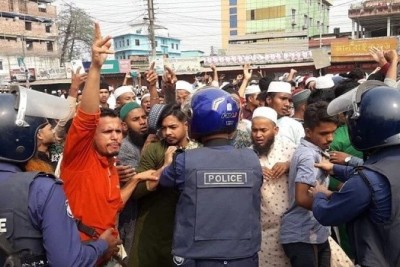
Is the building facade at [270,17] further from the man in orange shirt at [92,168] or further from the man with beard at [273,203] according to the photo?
the man in orange shirt at [92,168]

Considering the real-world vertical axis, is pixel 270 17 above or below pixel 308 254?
above

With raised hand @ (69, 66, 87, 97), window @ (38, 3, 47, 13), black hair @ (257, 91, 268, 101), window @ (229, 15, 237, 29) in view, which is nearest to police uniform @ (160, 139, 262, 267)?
raised hand @ (69, 66, 87, 97)

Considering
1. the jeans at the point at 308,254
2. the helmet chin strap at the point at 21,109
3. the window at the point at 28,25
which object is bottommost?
the jeans at the point at 308,254

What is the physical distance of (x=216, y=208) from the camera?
256 centimetres

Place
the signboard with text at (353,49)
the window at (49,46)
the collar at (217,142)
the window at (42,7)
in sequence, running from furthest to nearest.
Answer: the window at (42,7) → the window at (49,46) → the signboard with text at (353,49) → the collar at (217,142)

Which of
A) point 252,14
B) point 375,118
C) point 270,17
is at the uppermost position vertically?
point 252,14

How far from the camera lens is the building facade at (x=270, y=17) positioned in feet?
190

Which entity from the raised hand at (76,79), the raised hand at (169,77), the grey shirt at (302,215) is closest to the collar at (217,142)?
the grey shirt at (302,215)

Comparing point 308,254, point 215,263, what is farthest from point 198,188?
point 308,254

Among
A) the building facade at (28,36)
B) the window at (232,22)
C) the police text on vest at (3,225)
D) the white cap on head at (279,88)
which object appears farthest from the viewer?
the window at (232,22)

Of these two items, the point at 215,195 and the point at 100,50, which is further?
the point at 100,50

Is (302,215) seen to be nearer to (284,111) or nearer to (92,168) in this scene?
(92,168)

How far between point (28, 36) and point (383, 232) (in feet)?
195

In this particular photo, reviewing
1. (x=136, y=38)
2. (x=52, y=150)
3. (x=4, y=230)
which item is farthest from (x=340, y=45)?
(x=136, y=38)
